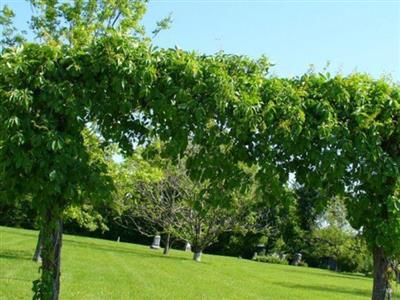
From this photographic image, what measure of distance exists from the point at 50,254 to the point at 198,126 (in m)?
2.17

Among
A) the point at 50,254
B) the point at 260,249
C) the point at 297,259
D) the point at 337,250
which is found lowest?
the point at 50,254

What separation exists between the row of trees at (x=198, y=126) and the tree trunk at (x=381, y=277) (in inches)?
0.5

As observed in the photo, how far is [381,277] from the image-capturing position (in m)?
6.33

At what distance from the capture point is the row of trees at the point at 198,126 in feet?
18.9

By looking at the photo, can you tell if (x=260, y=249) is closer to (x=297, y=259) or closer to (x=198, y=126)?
(x=297, y=259)

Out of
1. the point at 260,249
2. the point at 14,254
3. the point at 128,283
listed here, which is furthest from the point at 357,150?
the point at 260,249

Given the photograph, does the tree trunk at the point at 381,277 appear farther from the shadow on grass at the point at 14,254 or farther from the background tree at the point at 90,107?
the shadow on grass at the point at 14,254

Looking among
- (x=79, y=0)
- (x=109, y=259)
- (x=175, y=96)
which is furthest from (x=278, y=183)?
(x=109, y=259)

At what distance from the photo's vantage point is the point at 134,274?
57.6 ft

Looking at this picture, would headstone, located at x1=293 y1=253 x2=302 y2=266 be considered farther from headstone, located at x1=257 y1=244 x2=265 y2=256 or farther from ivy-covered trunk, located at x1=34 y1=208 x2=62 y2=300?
ivy-covered trunk, located at x1=34 y1=208 x2=62 y2=300

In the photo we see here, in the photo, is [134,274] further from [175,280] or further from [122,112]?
[122,112]

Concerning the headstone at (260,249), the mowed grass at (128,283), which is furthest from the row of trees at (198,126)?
the headstone at (260,249)

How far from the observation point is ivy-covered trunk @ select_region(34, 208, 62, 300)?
5871mm

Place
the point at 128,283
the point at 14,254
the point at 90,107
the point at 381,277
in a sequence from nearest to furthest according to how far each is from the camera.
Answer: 1. the point at 90,107
2. the point at 381,277
3. the point at 128,283
4. the point at 14,254
